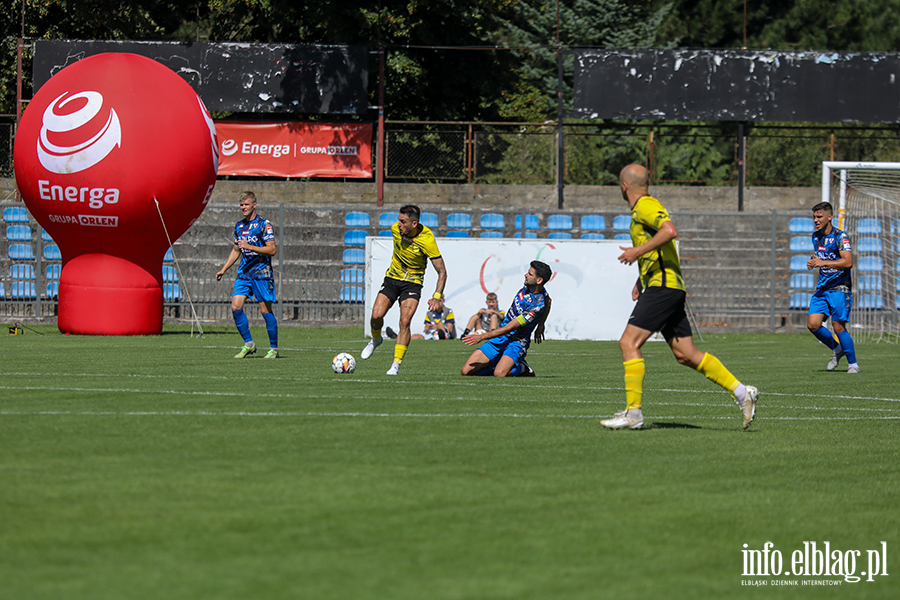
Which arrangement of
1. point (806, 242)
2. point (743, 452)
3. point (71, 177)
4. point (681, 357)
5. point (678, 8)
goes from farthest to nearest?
point (678, 8) < point (806, 242) < point (71, 177) < point (681, 357) < point (743, 452)

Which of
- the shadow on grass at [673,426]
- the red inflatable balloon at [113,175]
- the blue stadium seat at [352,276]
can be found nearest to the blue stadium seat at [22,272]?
the red inflatable balloon at [113,175]

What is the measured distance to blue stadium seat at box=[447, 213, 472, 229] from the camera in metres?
25.7

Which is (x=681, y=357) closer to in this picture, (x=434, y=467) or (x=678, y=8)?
(x=434, y=467)

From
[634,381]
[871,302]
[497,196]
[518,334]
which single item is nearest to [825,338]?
[518,334]

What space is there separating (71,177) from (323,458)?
13451 mm

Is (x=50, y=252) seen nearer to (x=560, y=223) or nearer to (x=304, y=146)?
(x=304, y=146)

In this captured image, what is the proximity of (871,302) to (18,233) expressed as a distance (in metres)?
19.9

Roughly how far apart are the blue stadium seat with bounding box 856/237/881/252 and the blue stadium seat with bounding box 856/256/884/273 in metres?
0.22

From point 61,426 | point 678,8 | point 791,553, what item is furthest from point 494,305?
point 678,8

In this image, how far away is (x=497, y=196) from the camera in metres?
29.8

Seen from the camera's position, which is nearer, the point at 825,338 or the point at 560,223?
the point at 825,338

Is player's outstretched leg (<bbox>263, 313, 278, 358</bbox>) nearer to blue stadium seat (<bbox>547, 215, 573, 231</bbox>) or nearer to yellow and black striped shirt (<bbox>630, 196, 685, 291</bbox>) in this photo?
yellow and black striped shirt (<bbox>630, 196, 685, 291</bbox>)

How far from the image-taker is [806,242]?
84.6ft
